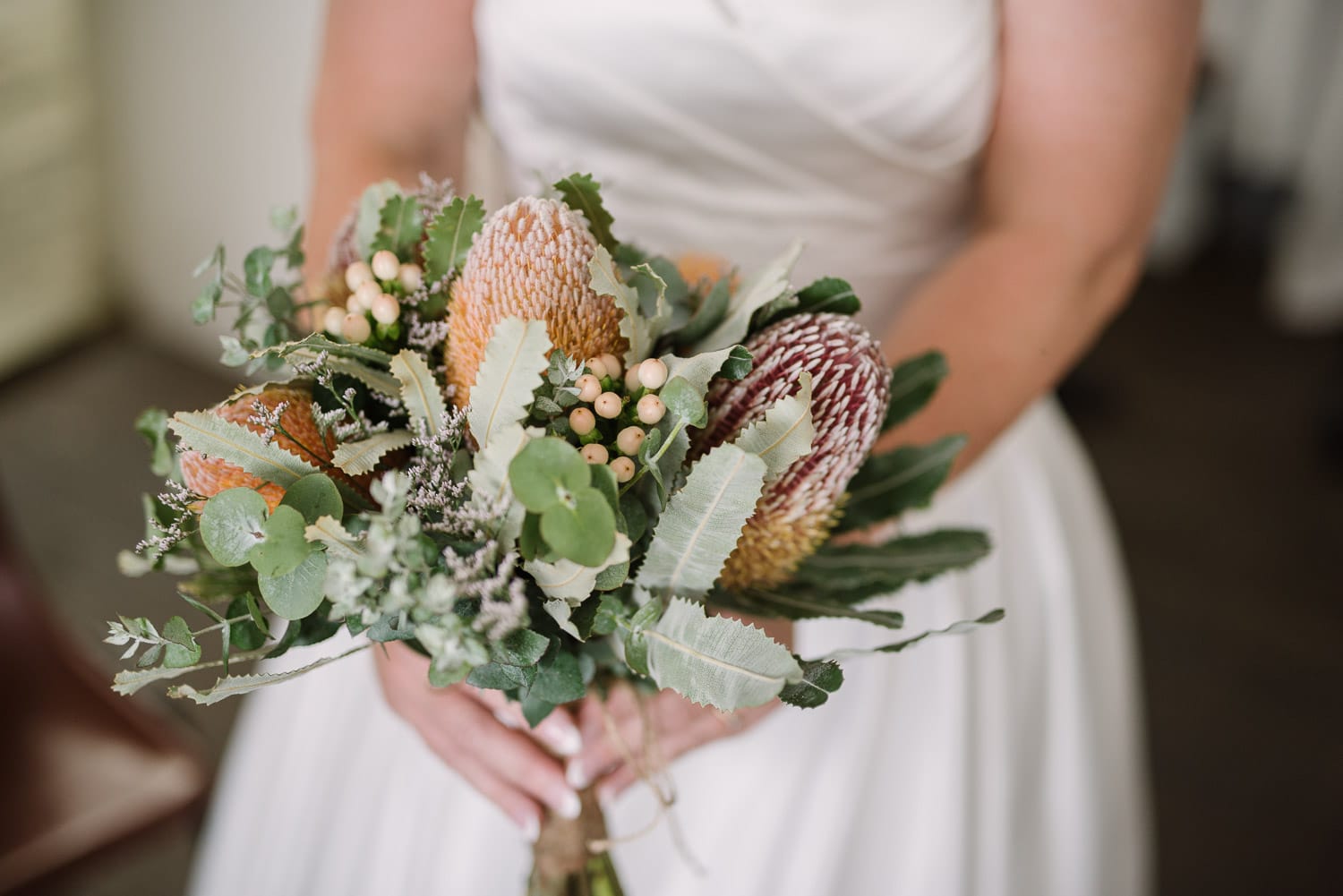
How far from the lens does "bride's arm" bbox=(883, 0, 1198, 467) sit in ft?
2.58

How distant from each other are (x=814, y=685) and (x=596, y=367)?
0.17 m

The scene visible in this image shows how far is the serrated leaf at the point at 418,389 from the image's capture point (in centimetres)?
44

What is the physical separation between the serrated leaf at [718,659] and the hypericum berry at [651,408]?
0.08 m

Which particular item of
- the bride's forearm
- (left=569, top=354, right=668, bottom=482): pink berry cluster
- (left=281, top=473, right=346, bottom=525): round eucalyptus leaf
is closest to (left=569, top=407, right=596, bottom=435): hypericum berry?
(left=569, top=354, right=668, bottom=482): pink berry cluster

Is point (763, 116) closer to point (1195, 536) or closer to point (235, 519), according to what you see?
point (235, 519)

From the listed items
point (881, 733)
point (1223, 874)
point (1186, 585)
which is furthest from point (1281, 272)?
point (881, 733)

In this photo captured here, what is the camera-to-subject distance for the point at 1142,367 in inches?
98.6

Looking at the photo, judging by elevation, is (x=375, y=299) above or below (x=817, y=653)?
above

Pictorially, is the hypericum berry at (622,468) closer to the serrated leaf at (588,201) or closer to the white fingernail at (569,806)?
the serrated leaf at (588,201)

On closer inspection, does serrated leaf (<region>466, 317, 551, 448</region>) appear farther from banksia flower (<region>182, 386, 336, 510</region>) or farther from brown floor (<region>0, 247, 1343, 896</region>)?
brown floor (<region>0, 247, 1343, 896</region>)


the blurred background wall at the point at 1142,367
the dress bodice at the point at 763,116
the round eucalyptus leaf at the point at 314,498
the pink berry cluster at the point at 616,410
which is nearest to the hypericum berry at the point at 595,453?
the pink berry cluster at the point at 616,410

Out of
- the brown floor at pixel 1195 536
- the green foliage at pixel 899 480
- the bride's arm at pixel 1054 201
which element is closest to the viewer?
the green foliage at pixel 899 480

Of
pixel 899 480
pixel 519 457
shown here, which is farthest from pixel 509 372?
pixel 899 480

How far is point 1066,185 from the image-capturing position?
0.84 m
